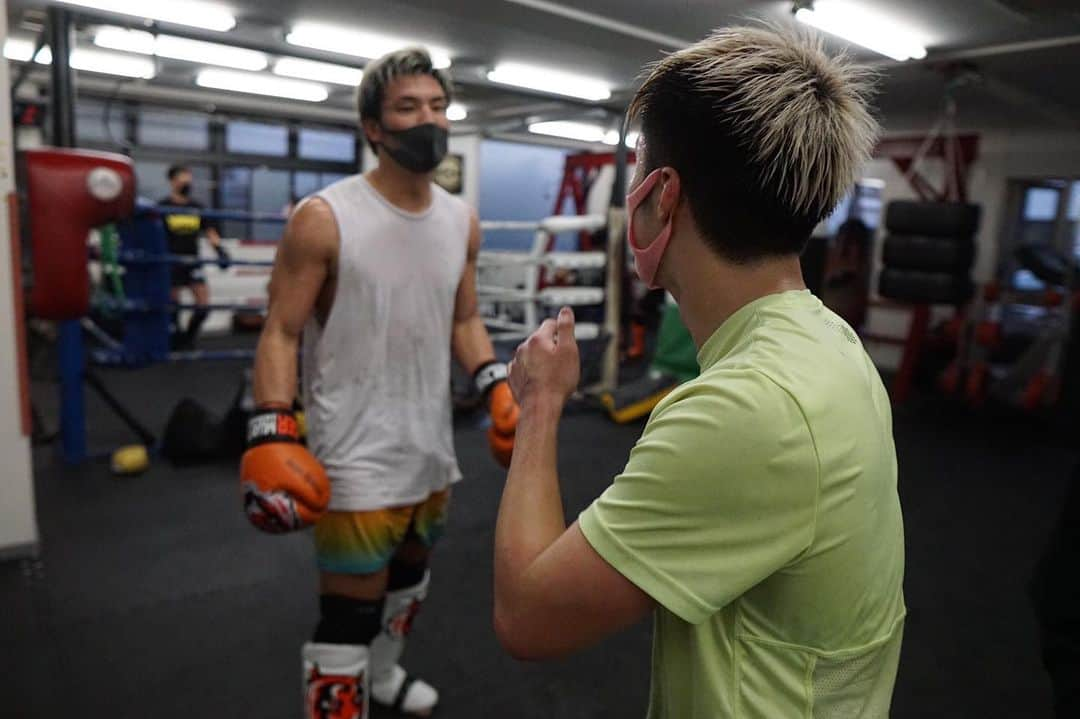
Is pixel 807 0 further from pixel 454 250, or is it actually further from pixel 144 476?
pixel 144 476

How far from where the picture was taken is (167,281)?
4.46 metres

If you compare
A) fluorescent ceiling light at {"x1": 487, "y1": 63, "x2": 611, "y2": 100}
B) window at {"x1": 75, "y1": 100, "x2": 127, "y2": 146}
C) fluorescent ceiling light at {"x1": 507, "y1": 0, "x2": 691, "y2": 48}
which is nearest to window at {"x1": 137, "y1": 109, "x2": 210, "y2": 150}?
window at {"x1": 75, "y1": 100, "x2": 127, "y2": 146}

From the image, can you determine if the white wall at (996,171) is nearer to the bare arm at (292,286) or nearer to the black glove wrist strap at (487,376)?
the black glove wrist strap at (487,376)

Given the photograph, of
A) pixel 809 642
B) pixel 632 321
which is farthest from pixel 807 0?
pixel 632 321

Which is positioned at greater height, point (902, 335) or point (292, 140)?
point (292, 140)

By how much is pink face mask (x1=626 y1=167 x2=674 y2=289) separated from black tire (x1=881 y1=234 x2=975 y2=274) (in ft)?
16.9

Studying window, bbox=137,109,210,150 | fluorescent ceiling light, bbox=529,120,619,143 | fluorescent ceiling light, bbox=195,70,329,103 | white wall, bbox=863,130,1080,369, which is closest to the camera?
fluorescent ceiling light, bbox=195,70,329,103

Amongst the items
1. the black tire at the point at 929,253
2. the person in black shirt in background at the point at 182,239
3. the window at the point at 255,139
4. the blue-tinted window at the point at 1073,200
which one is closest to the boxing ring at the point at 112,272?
the person in black shirt in background at the point at 182,239

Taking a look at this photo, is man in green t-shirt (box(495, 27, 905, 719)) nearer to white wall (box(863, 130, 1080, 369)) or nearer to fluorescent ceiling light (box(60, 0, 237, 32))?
fluorescent ceiling light (box(60, 0, 237, 32))

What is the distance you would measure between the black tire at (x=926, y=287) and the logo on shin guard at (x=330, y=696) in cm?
500

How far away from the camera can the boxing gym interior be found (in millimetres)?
2229

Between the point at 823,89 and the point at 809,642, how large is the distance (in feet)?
1.76

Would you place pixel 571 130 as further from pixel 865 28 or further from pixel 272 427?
pixel 272 427

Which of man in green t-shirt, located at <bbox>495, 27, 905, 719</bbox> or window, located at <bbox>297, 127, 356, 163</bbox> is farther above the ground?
window, located at <bbox>297, 127, 356, 163</bbox>
